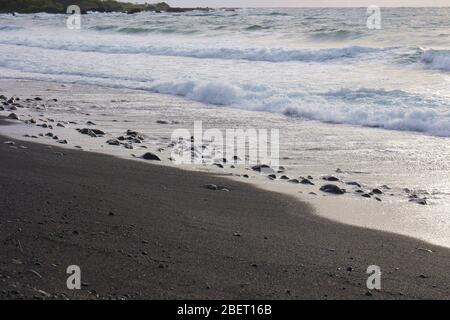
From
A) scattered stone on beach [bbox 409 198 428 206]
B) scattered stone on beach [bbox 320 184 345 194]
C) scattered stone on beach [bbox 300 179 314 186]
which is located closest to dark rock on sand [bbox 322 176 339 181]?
scattered stone on beach [bbox 300 179 314 186]

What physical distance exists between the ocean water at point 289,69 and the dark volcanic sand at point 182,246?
5773mm

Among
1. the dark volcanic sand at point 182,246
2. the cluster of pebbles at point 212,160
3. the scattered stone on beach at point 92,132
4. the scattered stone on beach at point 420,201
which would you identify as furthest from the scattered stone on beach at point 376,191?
the scattered stone on beach at point 92,132

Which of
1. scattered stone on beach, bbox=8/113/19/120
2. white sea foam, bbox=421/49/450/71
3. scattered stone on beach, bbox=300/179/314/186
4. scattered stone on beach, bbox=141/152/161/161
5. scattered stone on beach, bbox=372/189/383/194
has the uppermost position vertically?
white sea foam, bbox=421/49/450/71

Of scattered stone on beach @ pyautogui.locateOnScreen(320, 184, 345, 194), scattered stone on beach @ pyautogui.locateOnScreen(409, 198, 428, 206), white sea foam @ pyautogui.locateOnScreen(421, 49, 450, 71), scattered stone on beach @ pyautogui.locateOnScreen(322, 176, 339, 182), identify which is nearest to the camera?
scattered stone on beach @ pyautogui.locateOnScreen(409, 198, 428, 206)

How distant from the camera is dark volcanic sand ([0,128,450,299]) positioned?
11.4ft

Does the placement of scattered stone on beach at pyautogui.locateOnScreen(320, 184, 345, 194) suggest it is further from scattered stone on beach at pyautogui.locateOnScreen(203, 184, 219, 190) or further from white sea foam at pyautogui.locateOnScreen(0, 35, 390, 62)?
white sea foam at pyautogui.locateOnScreen(0, 35, 390, 62)

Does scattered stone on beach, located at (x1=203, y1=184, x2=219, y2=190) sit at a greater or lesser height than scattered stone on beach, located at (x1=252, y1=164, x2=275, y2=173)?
greater

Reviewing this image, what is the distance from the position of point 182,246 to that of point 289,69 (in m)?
15.8

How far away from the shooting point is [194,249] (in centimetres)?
415

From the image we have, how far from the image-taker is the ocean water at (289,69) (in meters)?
11.9

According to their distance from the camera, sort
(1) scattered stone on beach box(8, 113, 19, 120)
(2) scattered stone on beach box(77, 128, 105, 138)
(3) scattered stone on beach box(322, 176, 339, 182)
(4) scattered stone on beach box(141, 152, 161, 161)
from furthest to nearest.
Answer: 1. (1) scattered stone on beach box(8, 113, 19, 120)
2. (2) scattered stone on beach box(77, 128, 105, 138)
3. (4) scattered stone on beach box(141, 152, 161, 161)
4. (3) scattered stone on beach box(322, 176, 339, 182)

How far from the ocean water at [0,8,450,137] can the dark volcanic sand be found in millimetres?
5773

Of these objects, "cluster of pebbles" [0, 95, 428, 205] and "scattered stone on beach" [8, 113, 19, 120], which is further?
"scattered stone on beach" [8, 113, 19, 120]
